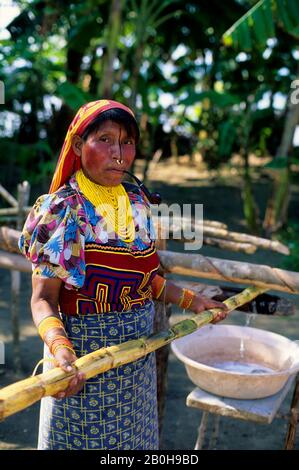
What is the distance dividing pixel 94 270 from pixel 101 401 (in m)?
0.43

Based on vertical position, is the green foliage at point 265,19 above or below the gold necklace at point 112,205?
above

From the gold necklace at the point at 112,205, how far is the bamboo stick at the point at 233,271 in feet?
2.22

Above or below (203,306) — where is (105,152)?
above

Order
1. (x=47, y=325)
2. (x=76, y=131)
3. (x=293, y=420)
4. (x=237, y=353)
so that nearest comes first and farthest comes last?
(x=47, y=325), (x=76, y=131), (x=293, y=420), (x=237, y=353)

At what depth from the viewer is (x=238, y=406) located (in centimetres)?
217

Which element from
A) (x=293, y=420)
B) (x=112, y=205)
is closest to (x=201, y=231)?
(x=293, y=420)

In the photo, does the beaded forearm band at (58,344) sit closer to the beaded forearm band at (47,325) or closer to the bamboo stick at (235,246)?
the beaded forearm band at (47,325)

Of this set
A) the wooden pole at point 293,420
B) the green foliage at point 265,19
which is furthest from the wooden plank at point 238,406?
the green foliage at point 265,19

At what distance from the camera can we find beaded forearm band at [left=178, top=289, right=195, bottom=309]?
6.61ft

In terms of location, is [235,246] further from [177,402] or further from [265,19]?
[265,19]

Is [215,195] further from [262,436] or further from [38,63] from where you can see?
[262,436]

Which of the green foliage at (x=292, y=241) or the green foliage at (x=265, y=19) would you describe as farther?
the green foliage at (x=292, y=241)

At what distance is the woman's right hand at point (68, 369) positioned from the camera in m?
1.38

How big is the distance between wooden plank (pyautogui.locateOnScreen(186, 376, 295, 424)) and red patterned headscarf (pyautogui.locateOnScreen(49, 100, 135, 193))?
3.60 ft
